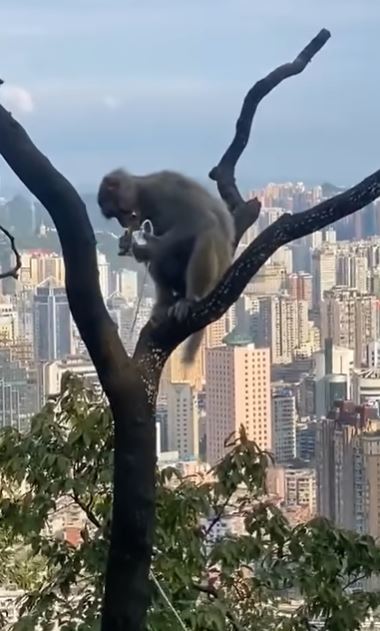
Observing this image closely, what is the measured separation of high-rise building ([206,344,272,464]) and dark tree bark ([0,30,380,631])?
106cm

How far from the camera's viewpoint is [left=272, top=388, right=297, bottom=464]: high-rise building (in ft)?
9.40

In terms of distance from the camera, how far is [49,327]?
9.46ft

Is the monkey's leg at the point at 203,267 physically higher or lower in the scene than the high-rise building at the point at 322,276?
lower

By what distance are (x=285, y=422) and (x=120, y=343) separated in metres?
1.65

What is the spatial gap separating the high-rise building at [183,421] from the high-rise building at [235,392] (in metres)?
0.04

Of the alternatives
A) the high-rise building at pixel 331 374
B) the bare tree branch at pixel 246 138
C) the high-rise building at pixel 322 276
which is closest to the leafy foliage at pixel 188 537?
the bare tree branch at pixel 246 138

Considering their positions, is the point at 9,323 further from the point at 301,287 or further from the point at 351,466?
the point at 351,466

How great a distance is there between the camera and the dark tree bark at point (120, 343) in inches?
54.6

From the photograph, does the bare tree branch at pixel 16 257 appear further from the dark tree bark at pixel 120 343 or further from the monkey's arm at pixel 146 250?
the monkey's arm at pixel 146 250

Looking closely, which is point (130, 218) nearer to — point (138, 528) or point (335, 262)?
point (138, 528)

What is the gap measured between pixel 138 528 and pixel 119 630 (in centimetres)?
14

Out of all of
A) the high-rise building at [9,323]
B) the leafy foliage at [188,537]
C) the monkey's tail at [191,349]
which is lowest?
the leafy foliage at [188,537]

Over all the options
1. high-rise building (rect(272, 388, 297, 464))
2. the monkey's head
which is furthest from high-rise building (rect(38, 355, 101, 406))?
high-rise building (rect(272, 388, 297, 464))

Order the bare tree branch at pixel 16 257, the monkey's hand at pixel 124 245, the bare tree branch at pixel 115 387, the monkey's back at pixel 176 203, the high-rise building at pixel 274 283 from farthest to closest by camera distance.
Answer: the high-rise building at pixel 274 283, the monkey's back at pixel 176 203, the monkey's hand at pixel 124 245, the bare tree branch at pixel 16 257, the bare tree branch at pixel 115 387
